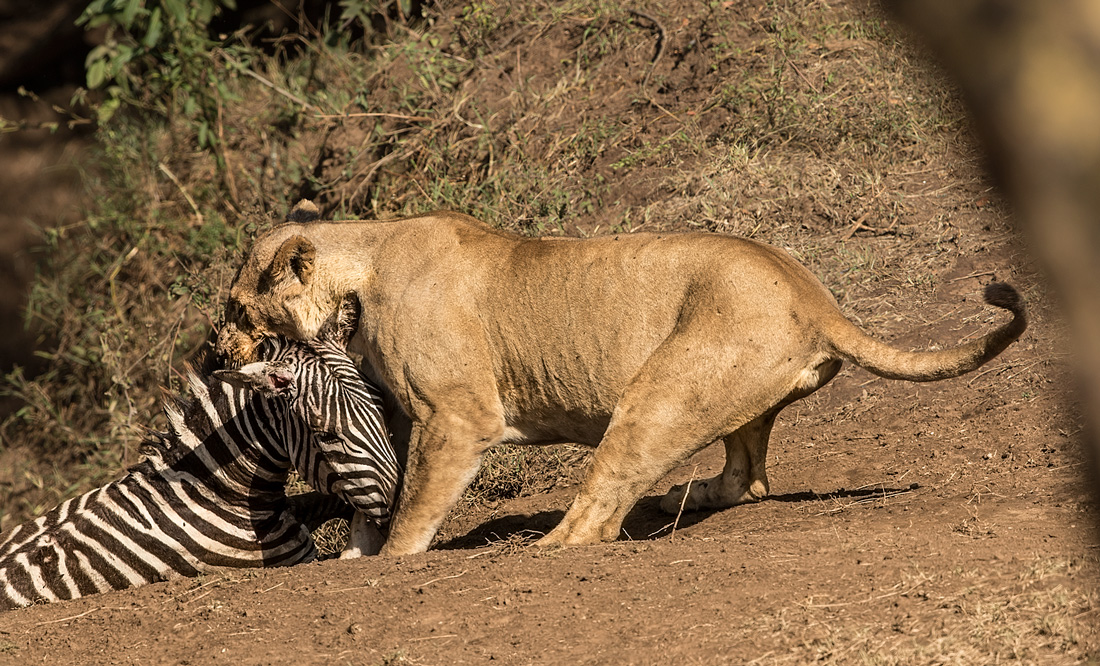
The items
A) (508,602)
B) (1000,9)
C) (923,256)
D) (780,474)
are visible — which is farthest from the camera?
(923,256)

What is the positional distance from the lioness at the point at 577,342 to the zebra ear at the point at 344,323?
1.8 inches

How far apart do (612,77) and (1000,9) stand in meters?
7.95

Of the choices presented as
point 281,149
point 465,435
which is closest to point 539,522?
point 465,435

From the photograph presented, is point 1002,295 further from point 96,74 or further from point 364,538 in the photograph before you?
point 96,74

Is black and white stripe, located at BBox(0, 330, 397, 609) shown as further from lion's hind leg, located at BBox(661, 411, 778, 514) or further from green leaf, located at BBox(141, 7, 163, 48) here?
green leaf, located at BBox(141, 7, 163, 48)

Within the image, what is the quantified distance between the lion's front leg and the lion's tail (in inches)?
62.5

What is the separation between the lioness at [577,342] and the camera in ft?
14.6

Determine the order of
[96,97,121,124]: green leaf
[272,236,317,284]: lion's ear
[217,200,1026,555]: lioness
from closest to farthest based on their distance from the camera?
[217,200,1026,555]: lioness
[272,236,317,284]: lion's ear
[96,97,121,124]: green leaf

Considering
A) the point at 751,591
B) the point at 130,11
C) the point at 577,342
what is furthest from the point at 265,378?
the point at 130,11

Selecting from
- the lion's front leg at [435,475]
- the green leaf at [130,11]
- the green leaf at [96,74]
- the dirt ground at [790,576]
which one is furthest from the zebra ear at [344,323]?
the green leaf at [96,74]

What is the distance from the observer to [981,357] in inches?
164

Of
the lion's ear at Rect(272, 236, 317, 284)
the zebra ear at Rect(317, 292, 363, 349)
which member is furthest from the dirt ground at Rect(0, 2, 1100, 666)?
the lion's ear at Rect(272, 236, 317, 284)

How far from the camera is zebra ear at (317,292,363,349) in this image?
17.8ft

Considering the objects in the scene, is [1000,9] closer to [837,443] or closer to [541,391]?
[541,391]
